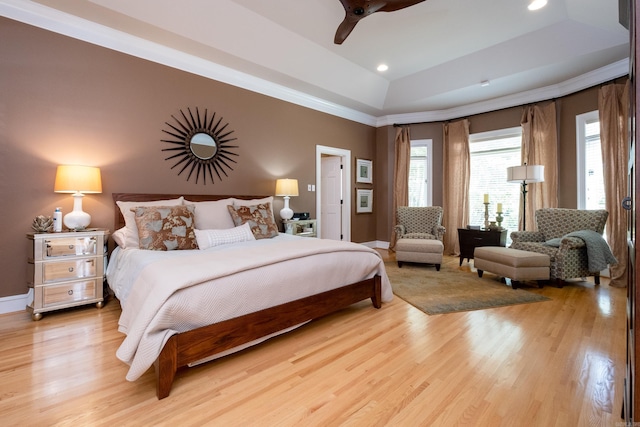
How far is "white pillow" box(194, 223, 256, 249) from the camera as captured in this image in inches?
111

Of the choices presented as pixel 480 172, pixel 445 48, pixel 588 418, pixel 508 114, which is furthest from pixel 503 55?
pixel 588 418

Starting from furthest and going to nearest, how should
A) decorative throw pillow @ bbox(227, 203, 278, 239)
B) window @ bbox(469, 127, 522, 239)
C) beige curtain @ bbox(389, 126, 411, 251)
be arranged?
1. beige curtain @ bbox(389, 126, 411, 251)
2. window @ bbox(469, 127, 522, 239)
3. decorative throw pillow @ bbox(227, 203, 278, 239)

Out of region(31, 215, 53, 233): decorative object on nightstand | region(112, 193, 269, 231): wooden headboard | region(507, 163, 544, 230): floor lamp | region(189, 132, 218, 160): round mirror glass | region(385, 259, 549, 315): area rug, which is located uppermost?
region(189, 132, 218, 160): round mirror glass

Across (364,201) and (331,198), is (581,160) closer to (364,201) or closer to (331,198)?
(364,201)

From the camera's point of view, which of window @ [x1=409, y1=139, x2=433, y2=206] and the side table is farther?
window @ [x1=409, y1=139, x2=433, y2=206]

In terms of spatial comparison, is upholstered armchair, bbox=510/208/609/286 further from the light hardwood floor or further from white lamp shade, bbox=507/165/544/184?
the light hardwood floor

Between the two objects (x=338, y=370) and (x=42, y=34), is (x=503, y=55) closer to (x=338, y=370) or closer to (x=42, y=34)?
(x=338, y=370)

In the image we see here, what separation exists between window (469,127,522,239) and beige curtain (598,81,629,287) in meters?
1.18

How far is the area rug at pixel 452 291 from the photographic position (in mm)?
2891

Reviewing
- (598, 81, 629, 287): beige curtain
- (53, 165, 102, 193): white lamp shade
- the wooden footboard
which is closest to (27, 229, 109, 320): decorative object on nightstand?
(53, 165, 102, 193): white lamp shade

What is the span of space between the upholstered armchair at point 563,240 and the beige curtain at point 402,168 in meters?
2.22

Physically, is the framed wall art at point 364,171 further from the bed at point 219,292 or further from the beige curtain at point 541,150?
the bed at point 219,292

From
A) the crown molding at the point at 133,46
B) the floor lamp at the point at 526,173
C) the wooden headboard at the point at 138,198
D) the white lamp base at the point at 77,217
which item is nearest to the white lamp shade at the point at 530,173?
the floor lamp at the point at 526,173

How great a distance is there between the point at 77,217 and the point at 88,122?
105 centimetres
